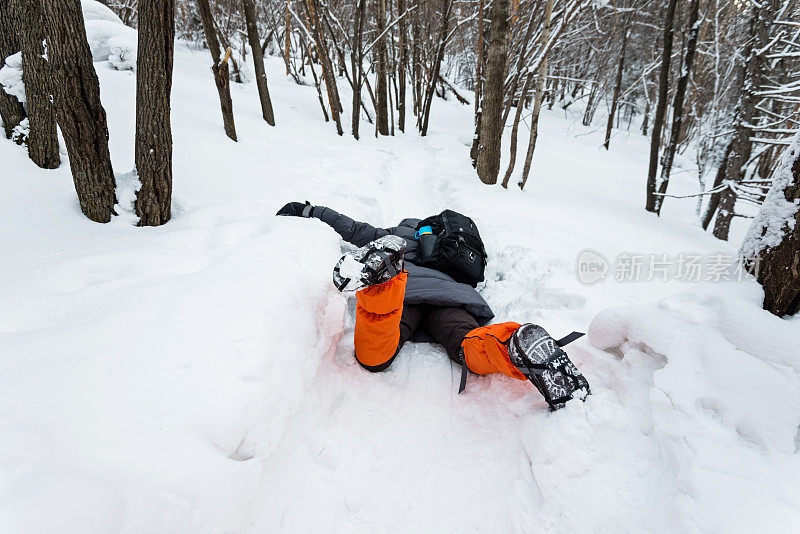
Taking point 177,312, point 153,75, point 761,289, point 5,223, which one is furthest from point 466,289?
point 5,223

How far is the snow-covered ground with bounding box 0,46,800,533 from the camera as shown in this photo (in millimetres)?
1137

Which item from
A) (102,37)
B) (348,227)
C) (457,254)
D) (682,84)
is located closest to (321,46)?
(102,37)

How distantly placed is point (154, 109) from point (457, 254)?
277cm

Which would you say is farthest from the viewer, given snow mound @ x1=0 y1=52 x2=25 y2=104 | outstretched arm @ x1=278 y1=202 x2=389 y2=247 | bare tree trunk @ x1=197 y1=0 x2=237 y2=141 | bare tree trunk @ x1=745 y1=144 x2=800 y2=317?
bare tree trunk @ x1=197 y1=0 x2=237 y2=141

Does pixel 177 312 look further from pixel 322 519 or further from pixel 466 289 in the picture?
pixel 466 289

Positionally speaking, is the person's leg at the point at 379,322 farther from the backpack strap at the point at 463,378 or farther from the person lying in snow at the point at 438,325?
→ the backpack strap at the point at 463,378

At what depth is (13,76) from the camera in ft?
11.0

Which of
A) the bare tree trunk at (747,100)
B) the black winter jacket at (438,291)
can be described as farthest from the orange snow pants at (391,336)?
the bare tree trunk at (747,100)

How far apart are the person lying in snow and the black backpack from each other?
0.10 feet

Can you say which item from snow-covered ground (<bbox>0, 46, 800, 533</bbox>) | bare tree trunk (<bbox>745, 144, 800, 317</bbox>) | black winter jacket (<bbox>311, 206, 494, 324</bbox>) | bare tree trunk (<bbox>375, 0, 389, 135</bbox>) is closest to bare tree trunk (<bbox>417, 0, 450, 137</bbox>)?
bare tree trunk (<bbox>375, 0, 389, 135</bbox>)

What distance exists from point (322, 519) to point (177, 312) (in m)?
1.12

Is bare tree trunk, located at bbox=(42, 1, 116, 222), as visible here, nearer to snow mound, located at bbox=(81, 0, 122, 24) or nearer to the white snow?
the white snow

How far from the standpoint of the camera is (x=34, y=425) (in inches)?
42.9

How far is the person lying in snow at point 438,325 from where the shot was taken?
1.73 meters
